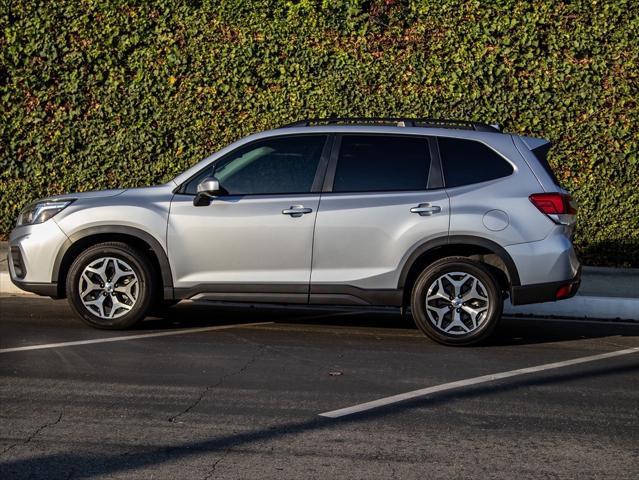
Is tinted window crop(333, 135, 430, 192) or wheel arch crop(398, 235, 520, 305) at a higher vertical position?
tinted window crop(333, 135, 430, 192)

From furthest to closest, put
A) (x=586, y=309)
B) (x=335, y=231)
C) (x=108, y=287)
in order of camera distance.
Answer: (x=586, y=309) → (x=108, y=287) → (x=335, y=231)

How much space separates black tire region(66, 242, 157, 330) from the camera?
359 inches

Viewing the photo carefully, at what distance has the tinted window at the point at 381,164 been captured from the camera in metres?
8.99

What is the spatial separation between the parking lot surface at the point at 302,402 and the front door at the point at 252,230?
0.44 metres

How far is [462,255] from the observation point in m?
9.08

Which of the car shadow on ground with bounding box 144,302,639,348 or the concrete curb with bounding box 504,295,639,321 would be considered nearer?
the car shadow on ground with bounding box 144,302,639,348

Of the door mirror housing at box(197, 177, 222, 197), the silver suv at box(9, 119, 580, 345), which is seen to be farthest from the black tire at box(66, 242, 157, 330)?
the door mirror housing at box(197, 177, 222, 197)

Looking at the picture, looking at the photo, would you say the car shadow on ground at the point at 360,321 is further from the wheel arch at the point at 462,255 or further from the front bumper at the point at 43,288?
the front bumper at the point at 43,288

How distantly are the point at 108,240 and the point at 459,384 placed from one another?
3.49 m

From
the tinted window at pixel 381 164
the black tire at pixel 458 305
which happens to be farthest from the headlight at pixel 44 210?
the black tire at pixel 458 305

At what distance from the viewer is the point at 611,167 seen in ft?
42.5

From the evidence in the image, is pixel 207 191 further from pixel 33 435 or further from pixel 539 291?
pixel 33 435

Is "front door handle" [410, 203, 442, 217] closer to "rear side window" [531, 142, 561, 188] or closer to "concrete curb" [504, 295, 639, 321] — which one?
"rear side window" [531, 142, 561, 188]

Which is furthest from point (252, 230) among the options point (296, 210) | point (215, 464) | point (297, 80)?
point (297, 80)
